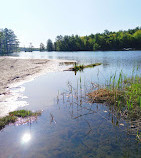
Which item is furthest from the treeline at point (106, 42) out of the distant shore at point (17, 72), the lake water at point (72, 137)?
the lake water at point (72, 137)

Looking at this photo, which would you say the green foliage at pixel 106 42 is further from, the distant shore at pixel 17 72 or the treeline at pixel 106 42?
the distant shore at pixel 17 72

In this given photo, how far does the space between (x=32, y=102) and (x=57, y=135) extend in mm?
3887

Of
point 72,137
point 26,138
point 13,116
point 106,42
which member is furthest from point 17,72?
point 106,42

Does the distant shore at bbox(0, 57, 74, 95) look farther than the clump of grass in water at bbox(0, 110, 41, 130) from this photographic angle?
Yes

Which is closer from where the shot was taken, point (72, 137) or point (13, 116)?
point (72, 137)

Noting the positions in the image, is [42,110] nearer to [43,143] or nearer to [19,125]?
[19,125]

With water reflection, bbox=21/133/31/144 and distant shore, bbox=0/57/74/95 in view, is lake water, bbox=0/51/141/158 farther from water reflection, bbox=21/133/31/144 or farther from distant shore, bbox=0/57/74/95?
distant shore, bbox=0/57/74/95

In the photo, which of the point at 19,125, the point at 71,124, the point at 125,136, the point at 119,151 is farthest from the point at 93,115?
the point at 19,125

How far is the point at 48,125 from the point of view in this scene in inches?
223

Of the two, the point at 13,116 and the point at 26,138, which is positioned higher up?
the point at 13,116

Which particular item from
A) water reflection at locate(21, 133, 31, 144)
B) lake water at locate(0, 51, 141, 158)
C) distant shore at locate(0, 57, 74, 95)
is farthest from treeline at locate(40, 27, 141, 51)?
water reflection at locate(21, 133, 31, 144)

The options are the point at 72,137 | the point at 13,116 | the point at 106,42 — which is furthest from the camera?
the point at 106,42

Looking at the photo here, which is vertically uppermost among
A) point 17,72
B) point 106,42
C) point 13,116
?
point 106,42

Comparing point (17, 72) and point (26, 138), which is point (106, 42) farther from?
point (26, 138)
